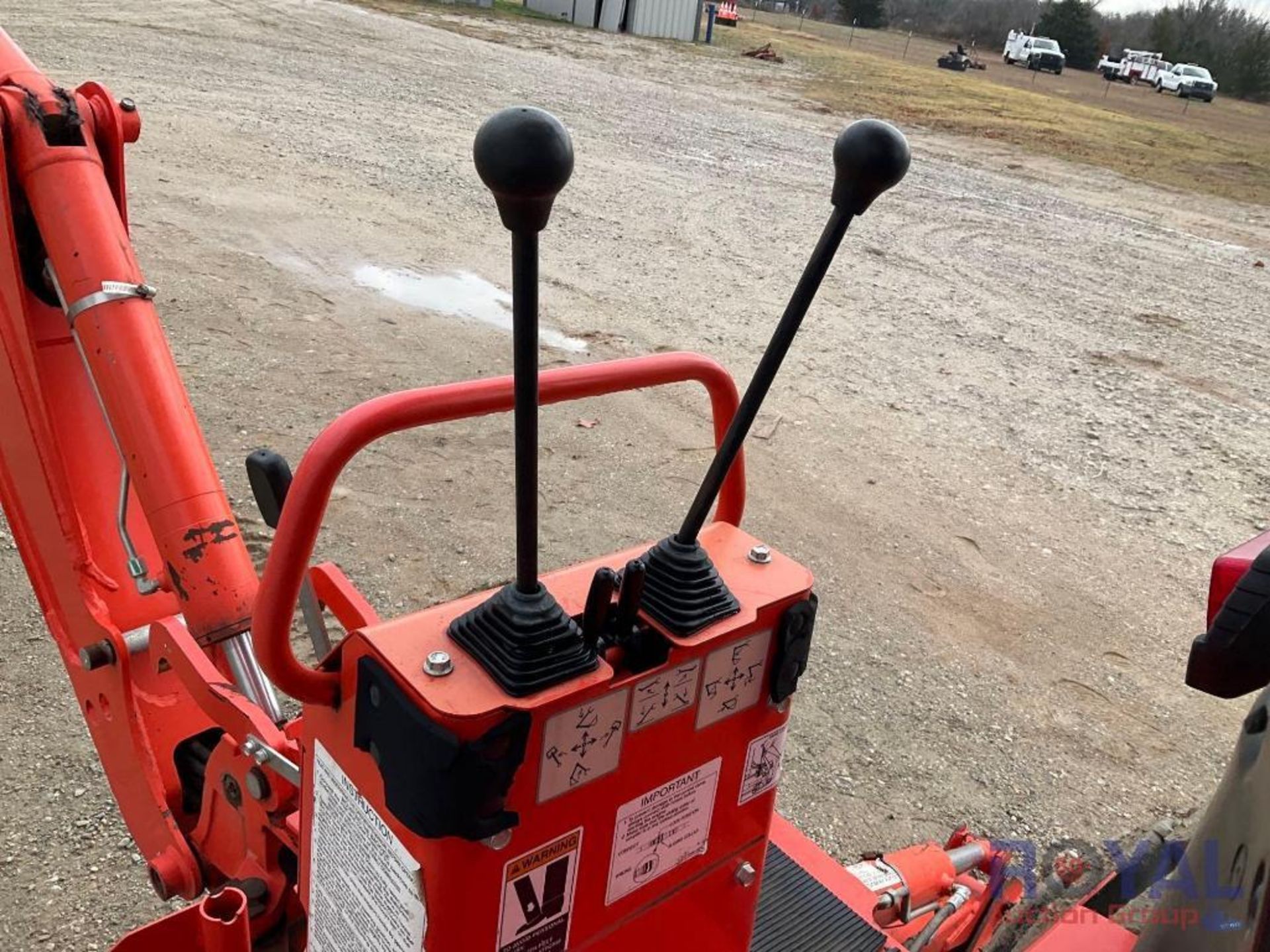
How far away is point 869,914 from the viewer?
1.81m

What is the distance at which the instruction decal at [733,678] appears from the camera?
3.71 feet

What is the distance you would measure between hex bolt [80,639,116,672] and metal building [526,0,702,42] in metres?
25.5

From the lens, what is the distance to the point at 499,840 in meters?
0.99

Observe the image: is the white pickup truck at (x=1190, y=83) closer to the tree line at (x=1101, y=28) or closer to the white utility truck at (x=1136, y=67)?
the white utility truck at (x=1136, y=67)

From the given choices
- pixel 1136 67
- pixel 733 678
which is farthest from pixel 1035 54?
pixel 733 678

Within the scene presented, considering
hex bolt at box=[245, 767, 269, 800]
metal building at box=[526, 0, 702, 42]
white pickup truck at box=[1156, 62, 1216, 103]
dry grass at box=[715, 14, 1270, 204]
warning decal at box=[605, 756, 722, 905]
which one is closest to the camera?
warning decal at box=[605, 756, 722, 905]

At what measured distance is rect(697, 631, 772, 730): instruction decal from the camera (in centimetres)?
113

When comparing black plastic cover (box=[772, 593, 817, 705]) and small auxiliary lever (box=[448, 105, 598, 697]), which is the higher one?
small auxiliary lever (box=[448, 105, 598, 697])

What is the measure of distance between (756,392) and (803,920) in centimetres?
110

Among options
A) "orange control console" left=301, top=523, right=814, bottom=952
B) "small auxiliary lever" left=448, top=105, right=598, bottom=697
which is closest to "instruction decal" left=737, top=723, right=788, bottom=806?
"orange control console" left=301, top=523, right=814, bottom=952

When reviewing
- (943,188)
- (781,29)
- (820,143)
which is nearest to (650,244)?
(943,188)

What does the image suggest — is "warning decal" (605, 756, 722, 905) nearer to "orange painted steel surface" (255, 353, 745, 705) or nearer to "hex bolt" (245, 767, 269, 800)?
"orange painted steel surface" (255, 353, 745, 705)

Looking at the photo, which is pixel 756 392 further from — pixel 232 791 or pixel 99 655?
pixel 99 655

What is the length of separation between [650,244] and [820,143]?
6185 millimetres
